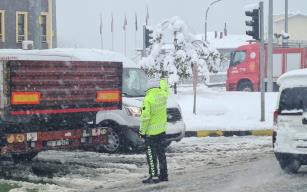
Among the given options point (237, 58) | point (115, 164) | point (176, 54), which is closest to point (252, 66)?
point (237, 58)

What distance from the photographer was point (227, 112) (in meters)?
19.7

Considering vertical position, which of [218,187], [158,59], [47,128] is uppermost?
[158,59]

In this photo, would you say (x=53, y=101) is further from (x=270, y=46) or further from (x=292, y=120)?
(x=270, y=46)

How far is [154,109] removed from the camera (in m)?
10.1

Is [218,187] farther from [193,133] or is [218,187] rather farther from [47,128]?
[193,133]

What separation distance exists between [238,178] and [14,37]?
112 ft

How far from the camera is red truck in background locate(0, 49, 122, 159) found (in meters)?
10.5

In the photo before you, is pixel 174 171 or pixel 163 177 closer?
pixel 163 177

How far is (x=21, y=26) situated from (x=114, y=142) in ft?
103

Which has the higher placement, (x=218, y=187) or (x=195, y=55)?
(x=195, y=55)

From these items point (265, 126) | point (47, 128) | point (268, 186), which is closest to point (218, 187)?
point (268, 186)

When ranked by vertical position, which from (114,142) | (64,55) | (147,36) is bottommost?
(114,142)

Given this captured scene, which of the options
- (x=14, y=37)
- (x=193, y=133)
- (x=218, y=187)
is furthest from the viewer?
(x=14, y=37)

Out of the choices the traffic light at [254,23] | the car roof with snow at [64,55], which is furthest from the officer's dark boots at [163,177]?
the traffic light at [254,23]
